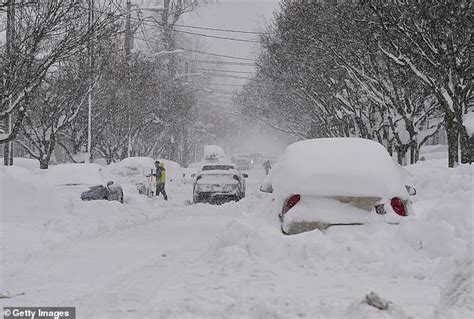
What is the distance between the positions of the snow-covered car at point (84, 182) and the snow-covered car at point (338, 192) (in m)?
9.86

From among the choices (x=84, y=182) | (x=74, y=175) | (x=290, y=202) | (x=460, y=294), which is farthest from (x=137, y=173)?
(x=460, y=294)

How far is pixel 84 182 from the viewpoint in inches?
695

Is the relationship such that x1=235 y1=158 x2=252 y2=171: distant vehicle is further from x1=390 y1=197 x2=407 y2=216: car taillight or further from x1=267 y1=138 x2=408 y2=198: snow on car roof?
x1=390 y1=197 x2=407 y2=216: car taillight

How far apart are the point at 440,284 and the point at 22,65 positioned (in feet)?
41.7

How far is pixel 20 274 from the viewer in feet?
23.7

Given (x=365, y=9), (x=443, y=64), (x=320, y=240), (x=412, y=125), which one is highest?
(x=365, y=9)

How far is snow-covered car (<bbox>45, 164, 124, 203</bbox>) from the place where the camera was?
56.5 feet

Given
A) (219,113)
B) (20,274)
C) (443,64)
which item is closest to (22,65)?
(20,274)

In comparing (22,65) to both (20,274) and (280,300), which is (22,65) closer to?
(20,274)

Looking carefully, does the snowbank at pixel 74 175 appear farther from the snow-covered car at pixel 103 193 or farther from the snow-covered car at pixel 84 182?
the snow-covered car at pixel 103 193

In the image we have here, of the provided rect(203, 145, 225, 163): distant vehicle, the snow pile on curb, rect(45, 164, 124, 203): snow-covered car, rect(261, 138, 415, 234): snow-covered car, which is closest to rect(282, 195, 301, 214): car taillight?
rect(261, 138, 415, 234): snow-covered car

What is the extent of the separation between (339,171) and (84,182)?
37.4 ft

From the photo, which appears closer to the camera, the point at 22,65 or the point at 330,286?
the point at 330,286

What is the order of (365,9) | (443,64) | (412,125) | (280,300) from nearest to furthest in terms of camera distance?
(280,300) < (443,64) < (365,9) < (412,125)
